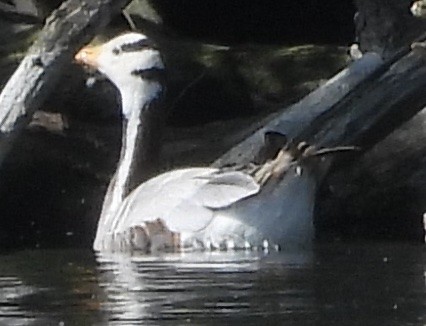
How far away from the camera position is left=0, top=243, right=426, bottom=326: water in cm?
625

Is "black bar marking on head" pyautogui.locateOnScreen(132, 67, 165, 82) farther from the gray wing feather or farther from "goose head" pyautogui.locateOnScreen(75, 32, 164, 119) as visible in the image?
the gray wing feather

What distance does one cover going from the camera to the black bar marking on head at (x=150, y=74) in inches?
440

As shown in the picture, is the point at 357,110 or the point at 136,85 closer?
the point at 357,110

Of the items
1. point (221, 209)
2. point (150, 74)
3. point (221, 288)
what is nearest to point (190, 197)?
point (221, 209)

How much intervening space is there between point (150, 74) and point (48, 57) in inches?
39.4

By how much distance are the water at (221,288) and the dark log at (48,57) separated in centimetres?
115

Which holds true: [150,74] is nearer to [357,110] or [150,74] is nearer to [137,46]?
[137,46]

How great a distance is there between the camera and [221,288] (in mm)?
7180

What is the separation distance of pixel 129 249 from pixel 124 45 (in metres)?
1.64

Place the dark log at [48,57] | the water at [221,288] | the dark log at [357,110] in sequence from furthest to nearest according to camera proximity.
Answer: the dark log at [357,110] → the dark log at [48,57] → the water at [221,288]

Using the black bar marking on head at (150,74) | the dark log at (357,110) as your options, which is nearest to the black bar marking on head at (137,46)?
the black bar marking on head at (150,74)

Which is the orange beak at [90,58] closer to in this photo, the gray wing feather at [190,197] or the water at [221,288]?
the gray wing feather at [190,197]

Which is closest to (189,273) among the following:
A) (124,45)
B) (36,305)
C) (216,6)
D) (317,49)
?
(36,305)

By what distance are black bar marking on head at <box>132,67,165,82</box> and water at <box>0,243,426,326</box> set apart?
199 centimetres
